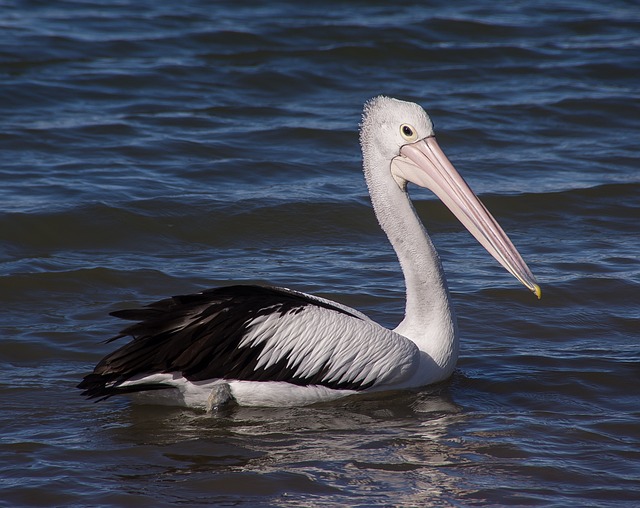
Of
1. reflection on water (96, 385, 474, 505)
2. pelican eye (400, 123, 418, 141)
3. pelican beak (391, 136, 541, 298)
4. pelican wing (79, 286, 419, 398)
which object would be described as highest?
pelican eye (400, 123, 418, 141)

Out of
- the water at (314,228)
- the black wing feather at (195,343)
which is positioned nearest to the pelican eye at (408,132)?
the black wing feather at (195,343)

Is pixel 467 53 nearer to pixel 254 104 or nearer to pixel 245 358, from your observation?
pixel 254 104

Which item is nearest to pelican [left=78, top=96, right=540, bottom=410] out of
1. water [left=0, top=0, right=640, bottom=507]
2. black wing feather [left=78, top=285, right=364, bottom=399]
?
black wing feather [left=78, top=285, right=364, bottom=399]

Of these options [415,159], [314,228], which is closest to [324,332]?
[415,159]

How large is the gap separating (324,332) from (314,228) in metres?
2.79

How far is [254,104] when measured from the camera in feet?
34.9

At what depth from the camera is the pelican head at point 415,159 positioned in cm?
523

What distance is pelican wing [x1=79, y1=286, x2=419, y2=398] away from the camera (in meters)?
4.69

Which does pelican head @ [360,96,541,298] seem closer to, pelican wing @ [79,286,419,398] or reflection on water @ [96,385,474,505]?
pelican wing @ [79,286,419,398]

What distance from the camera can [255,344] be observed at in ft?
15.9

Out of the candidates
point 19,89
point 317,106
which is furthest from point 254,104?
point 19,89

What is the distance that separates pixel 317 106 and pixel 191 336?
243 inches

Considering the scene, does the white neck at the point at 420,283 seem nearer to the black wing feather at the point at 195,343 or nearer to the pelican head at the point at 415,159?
the pelican head at the point at 415,159

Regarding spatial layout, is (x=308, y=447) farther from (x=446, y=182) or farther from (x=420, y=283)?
(x=446, y=182)
